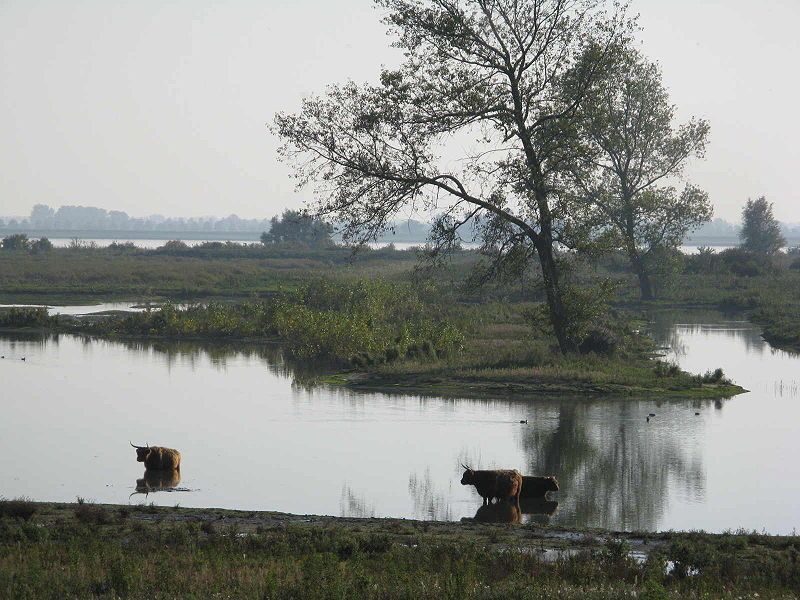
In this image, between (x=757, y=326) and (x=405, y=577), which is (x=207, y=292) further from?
(x=405, y=577)

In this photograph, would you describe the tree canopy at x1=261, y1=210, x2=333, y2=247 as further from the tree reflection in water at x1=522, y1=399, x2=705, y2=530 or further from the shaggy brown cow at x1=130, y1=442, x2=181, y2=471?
the shaggy brown cow at x1=130, y1=442, x2=181, y2=471

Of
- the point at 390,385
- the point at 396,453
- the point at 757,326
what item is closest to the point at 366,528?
the point at 396,453

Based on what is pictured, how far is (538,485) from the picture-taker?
20812 mm

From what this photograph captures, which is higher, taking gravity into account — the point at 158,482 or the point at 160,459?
the point at 160,459

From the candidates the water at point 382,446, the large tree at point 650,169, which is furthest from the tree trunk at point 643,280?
the water at point 382,446

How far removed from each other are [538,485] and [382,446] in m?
5.74

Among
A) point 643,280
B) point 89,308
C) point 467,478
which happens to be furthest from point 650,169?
point 467,478

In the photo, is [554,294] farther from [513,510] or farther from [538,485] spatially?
[513,510]

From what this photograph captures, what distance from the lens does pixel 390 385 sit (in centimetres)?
3628

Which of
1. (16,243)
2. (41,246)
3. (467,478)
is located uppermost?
(16,243)

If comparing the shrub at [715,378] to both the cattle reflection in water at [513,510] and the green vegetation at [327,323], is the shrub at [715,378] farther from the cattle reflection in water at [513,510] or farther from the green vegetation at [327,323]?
the cattle reflection in water at [513,510]

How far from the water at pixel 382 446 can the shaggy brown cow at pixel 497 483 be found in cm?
40

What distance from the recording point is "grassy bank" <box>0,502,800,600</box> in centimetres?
1301

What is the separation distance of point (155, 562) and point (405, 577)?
→ 126 inches
